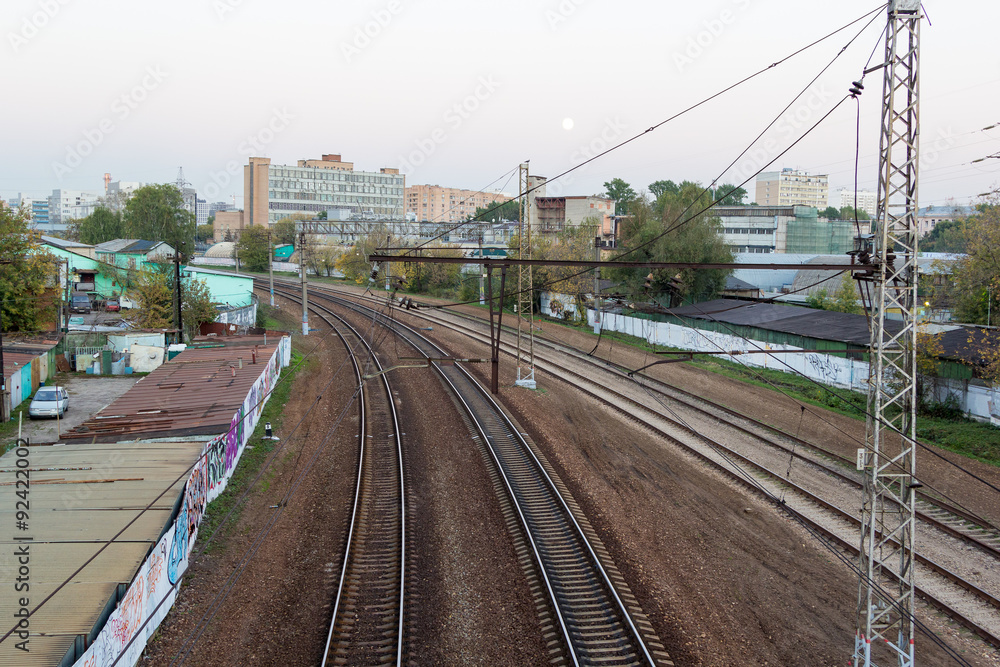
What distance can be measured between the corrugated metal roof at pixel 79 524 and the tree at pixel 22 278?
18.7 metres

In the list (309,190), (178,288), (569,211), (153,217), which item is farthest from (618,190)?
(178,288)

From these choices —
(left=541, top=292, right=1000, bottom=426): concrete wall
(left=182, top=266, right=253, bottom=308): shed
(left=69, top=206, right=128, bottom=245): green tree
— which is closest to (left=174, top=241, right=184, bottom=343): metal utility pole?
(left=182, top=266, right=253, bottom=308): shed

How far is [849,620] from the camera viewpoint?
10125mm

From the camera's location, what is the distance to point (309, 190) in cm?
12038

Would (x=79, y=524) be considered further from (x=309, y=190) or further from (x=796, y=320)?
(x=309, y=190)

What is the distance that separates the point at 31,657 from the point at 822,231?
267 ft

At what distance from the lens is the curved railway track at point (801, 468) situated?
10844mm

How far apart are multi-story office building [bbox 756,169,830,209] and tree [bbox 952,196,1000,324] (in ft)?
388

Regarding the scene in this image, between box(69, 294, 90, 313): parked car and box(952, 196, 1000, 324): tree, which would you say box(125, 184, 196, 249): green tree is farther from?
box(952, 196, 1000, 324): tree

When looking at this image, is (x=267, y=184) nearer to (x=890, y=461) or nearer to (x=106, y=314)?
(x=106, y=314)

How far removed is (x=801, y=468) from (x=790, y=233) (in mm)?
64628

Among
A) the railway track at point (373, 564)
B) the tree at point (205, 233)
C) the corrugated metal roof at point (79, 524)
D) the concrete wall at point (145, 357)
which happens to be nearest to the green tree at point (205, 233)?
the tree at point (205, 233)

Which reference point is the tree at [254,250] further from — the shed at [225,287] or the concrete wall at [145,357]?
the concrete wall at [145,357]

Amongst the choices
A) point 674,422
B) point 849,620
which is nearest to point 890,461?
point 849,620
